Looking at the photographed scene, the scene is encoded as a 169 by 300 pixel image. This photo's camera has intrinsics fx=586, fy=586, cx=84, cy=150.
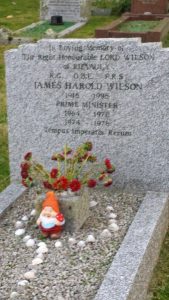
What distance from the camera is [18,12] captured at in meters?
17.9

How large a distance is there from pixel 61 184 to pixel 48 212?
0.24 meters

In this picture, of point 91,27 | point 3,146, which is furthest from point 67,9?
point 3,146

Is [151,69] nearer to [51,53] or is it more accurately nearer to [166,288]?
[51,53]

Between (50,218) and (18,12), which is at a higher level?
(50,218)

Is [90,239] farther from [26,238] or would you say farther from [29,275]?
[29,275]

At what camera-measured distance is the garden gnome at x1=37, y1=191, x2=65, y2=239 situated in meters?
4.32

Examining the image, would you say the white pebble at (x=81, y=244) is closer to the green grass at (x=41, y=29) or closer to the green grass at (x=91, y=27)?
the green grass at (x=41, y=29)

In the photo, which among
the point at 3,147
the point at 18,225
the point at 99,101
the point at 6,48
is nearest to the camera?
the point at 18,225

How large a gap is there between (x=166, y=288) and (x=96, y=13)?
45.6 feet

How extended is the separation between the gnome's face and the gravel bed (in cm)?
21

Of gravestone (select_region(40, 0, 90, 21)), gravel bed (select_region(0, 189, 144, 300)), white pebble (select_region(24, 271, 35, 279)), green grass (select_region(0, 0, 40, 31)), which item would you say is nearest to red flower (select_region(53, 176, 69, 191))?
gravel bed (select_region(0, 189, 144, 300))

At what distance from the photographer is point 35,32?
45.3ft

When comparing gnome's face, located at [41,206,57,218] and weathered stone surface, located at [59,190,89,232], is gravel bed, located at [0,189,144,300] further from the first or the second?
gnome's face, located at [41,206,57,218]

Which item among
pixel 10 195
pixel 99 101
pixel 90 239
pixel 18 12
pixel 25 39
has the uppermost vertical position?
pixel 99 101
